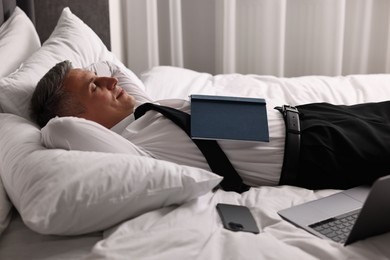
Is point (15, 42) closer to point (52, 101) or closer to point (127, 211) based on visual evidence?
point (52, 101)

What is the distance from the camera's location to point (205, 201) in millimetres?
1085

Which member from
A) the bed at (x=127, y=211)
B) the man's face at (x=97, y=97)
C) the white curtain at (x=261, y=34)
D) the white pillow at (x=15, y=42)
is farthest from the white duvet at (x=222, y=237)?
the white curtain at (x=261, y=34)

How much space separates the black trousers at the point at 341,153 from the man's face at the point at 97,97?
0.50 meters

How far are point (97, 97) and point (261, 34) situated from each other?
1.42 m

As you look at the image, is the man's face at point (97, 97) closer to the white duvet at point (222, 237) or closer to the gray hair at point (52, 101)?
the gray hair at point (52, 101)

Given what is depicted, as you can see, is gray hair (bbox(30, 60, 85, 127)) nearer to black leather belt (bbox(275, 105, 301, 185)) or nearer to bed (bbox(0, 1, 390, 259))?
bed (bbox(0, 1, 390, 259))

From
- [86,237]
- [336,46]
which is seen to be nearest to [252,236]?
[86,237]

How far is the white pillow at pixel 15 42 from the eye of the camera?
4.91ft

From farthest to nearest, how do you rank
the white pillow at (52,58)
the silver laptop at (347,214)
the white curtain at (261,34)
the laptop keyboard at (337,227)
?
the white curtain at (261,34), the white pillow at (52,58), the laptop keyboard at (337,227), the silver laptop at (347,214)

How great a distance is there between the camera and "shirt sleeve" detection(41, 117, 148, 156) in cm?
109

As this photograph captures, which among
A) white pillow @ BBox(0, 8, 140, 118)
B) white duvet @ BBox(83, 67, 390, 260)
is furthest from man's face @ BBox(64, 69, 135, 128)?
white duvet @ BBox(83, 67, 390, 260)

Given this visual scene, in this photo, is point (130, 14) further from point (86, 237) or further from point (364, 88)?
point (86, 237)

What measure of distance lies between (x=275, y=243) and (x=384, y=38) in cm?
206

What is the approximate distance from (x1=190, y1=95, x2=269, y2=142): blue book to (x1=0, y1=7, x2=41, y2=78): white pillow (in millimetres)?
587
